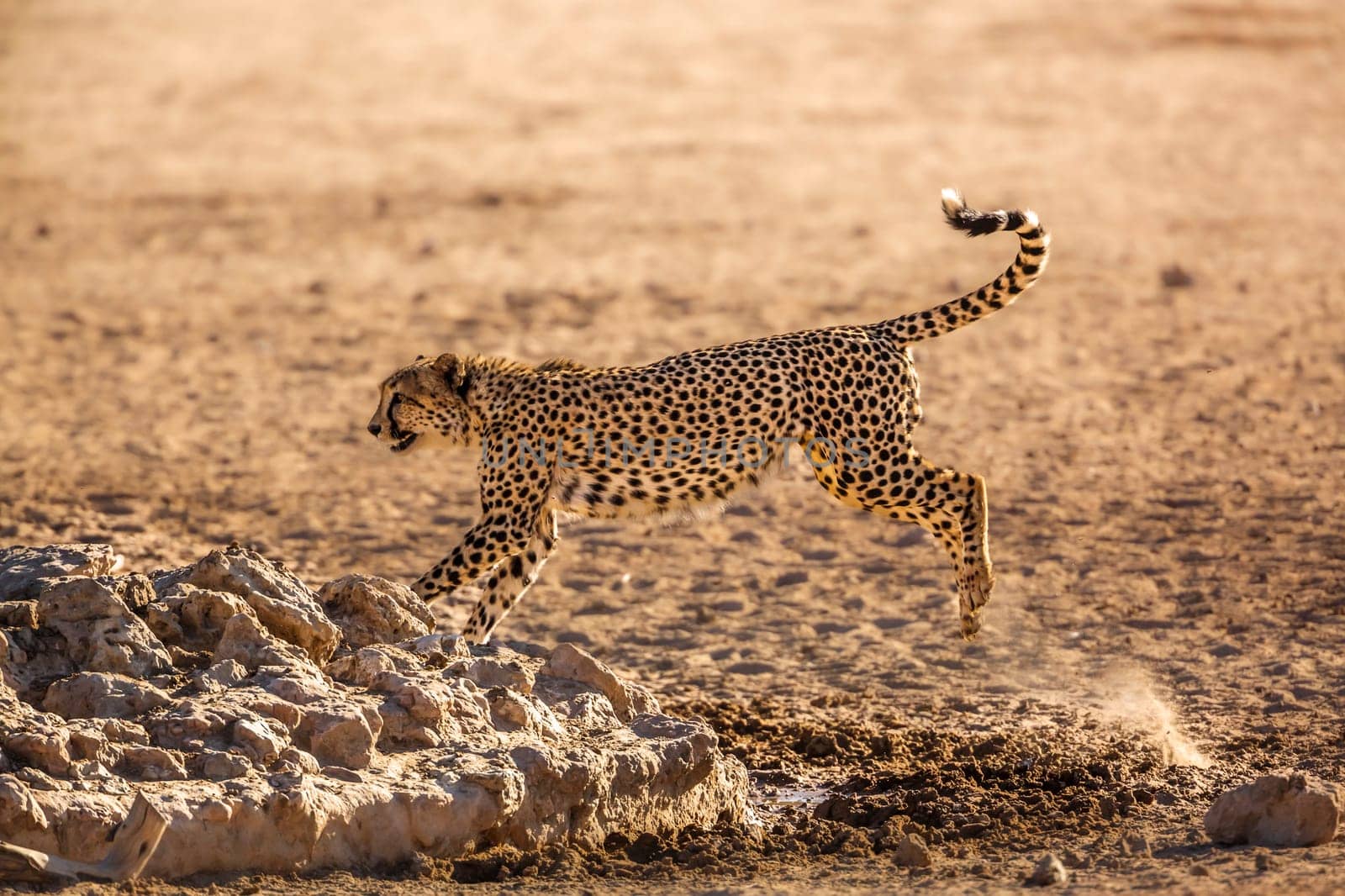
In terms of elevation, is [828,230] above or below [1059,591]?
above

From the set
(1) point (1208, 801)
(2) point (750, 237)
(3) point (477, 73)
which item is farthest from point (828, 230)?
(1) point (1208, 801)

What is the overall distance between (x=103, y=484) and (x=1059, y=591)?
17.9 ft

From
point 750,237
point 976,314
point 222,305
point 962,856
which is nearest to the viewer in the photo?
point 962,856

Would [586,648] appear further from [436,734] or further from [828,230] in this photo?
[828,230]

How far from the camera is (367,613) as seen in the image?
690 cm

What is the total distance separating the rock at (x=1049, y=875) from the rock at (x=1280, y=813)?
2.33 ft

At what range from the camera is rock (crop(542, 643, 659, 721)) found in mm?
6863

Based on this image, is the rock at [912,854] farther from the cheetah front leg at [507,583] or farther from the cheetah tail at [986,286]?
the cheetah tail at [986,286]

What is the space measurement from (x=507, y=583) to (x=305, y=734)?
2251mm

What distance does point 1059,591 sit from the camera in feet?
30.5

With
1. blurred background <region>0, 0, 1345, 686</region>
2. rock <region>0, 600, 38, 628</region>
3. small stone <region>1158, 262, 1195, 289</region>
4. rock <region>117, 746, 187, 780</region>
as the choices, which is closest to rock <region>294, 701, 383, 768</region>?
rock <region>117, 746, 187, 780</region>

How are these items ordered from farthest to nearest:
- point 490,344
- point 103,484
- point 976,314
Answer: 1. point 490,344
2. point 103,484
3. point 976,314

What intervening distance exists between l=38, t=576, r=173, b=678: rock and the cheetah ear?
7.96 ft

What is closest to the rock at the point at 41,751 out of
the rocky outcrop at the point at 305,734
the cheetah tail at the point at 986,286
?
the rocky outcrop at the point at 305,734
